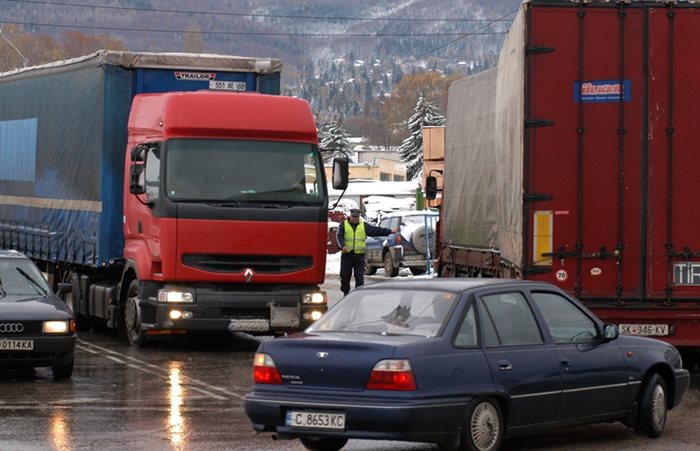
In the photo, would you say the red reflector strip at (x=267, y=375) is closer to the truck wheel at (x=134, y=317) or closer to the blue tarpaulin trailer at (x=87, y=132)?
the truck wheel at (x=134, y=317)

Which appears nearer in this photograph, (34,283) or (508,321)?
(508,321)

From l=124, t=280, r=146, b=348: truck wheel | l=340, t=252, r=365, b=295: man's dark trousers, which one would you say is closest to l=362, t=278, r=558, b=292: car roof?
l=124, t=280, r=146, b=348: truck wheel

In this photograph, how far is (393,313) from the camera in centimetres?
1158

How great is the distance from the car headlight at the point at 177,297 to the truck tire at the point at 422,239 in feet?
74.8

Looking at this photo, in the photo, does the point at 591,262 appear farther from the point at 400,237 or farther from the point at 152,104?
the point at 400,237

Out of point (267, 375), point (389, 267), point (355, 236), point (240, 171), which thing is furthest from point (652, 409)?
point (389, 267)

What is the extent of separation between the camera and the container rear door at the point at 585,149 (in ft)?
52.7

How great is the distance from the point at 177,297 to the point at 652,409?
27.8 feet

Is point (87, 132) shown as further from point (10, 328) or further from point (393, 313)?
point (393, 313)

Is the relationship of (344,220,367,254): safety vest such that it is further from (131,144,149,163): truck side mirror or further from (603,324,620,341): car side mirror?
(603,324,620,341): car side mirror

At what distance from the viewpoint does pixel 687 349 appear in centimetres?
1934

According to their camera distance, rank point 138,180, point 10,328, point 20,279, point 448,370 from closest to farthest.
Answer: point 448,370 → point 10,328 → point 20,279 → point 138,180

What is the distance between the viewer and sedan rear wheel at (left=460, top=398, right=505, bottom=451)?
11016 mm

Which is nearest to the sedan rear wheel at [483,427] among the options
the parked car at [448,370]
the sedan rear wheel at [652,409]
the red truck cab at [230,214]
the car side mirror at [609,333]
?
the parked car at [448,370]
